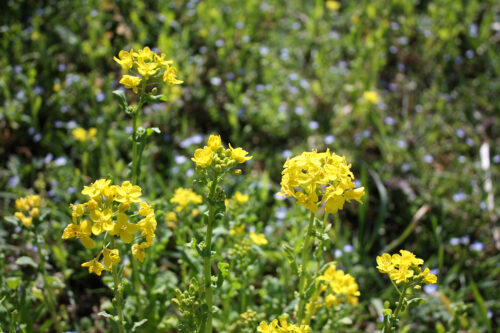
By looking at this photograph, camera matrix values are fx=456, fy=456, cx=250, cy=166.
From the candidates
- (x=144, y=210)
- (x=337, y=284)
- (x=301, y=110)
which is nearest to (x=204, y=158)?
(x=144, y=210)

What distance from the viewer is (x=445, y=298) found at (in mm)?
2963

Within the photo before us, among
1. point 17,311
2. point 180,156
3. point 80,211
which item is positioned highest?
point 180,156

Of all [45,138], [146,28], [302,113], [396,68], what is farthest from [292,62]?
[45,138]

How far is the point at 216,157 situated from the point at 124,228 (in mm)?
449

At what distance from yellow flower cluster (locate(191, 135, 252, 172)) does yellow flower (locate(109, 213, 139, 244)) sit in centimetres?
35

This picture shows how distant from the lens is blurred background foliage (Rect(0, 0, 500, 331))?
140 inches

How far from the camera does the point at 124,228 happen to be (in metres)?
1.76

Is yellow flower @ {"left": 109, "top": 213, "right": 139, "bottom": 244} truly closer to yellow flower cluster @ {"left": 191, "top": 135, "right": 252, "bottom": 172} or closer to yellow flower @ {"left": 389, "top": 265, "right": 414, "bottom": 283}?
yellow flower cluster @ {"left": 191, "top": 135, "right": 252, "bottom": 172}

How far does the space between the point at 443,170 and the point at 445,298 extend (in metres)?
1.72

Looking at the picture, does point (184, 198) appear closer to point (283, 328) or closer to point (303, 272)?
point (303, 272)

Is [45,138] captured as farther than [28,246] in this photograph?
Yes

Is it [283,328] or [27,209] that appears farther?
[27,209]

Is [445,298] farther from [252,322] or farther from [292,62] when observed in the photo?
[292,62]

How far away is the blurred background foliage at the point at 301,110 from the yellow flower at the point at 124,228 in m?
0.80
